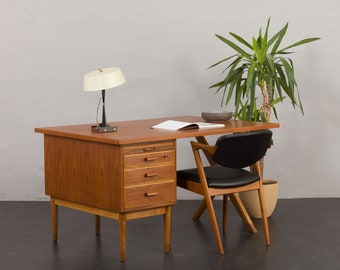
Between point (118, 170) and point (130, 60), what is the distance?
87.1 inches

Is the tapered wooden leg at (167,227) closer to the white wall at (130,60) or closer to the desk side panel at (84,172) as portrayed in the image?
the desk side panel at (84,172)

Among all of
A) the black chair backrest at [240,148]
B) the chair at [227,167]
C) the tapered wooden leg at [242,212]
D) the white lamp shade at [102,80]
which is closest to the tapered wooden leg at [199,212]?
the tapered wooden leg at [242,212]

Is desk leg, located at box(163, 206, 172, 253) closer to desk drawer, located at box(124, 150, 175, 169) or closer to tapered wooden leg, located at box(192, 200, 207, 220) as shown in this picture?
desk drawer, located at box(124, 150, 175, 169)

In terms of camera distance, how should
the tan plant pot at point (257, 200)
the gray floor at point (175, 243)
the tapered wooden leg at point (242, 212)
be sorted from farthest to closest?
the tan plant pot at point (257, 200) → the tapered wooden leg at point (242, 212) → the gray floor at point (175, 243)

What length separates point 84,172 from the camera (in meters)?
5.01

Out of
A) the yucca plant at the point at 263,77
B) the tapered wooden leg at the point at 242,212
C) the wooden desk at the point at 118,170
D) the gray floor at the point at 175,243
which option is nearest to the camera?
the wooden desk at the point at 118,170

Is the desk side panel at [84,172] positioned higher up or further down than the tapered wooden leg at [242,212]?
higher up

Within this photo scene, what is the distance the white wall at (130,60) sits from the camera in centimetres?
675

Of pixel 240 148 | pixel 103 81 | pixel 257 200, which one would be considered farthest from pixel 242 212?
pixel 103 81

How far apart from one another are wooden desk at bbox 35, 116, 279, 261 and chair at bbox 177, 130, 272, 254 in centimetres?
17

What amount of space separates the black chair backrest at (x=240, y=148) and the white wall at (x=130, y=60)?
1.74m

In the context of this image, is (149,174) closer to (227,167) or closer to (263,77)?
(227,167)

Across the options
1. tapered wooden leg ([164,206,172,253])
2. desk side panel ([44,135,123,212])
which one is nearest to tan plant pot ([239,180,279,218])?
tapered wooden leg ([164,206,172,253])

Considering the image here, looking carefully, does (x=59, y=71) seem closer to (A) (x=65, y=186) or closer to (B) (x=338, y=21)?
(A) (x=65, y=186)
